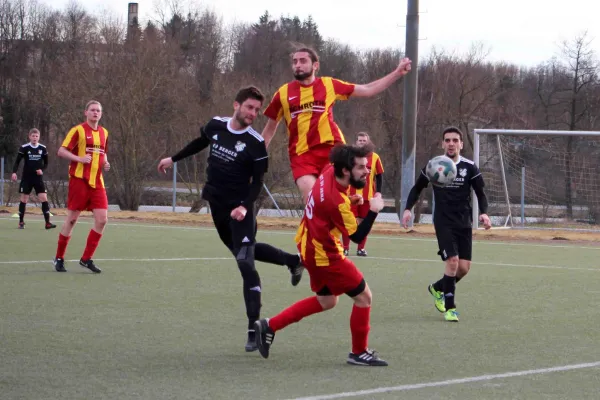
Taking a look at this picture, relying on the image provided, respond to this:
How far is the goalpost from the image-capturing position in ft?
79.9

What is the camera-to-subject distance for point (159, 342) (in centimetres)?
727

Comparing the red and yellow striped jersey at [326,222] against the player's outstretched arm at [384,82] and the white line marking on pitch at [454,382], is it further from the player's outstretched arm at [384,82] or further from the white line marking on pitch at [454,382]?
the player's outstretched arm at [384,82]

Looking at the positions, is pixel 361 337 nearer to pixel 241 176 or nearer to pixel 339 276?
pixel 339 276

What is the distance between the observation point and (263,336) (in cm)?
675

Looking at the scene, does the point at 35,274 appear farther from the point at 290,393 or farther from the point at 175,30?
the point at 175,30

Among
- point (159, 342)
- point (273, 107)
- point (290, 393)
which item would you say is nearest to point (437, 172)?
point (273, 107)

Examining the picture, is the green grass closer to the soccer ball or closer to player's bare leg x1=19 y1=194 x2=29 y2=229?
the soccer ball

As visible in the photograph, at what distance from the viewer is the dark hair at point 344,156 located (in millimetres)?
6262

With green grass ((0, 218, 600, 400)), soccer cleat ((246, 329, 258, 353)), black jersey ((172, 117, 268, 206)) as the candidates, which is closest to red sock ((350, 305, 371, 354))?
green grass ((0, 218, 600, 400))

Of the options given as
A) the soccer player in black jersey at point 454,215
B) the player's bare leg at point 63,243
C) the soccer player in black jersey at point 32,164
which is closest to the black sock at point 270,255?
the soccer player in black jersey at point 454,215

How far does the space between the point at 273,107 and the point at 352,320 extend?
2.88m

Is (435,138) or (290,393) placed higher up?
(435,138)

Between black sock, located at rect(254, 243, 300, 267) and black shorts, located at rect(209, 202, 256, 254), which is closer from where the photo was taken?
black shorts, located at rect(209, 202, 256, 254)

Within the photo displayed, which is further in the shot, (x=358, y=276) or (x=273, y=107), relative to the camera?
(x=273, y=107)
